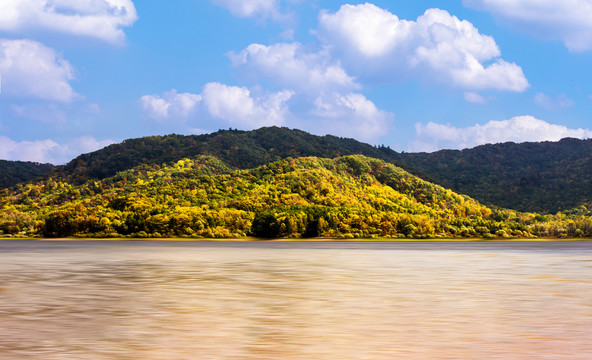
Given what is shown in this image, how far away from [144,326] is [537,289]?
2457cm

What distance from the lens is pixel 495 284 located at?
3859 cm

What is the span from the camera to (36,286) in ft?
118

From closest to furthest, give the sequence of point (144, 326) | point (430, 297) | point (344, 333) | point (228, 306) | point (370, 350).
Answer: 1. point (370, 350)
2. point (344, 333)
3. point (144, 326)
4. point (228, 306)
5. point (430, 297)

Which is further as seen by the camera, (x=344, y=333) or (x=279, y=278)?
(x=279, y=278)

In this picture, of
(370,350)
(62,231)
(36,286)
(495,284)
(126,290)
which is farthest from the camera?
(62,231)

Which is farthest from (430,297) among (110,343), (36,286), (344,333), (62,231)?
(62,231)

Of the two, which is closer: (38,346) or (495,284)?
(38,346)

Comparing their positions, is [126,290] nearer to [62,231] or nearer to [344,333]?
[344,333]

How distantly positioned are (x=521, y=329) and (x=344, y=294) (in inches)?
516

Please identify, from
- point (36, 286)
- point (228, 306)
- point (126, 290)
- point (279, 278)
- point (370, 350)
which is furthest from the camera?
point (279, 278)

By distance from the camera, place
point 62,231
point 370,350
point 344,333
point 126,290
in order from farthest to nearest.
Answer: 1. point 62,231
2. point 126,290
3. point 344,333
4. point 370,350

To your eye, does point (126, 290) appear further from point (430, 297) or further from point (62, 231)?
point (62, 231)

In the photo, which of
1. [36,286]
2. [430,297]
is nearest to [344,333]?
[430,297]

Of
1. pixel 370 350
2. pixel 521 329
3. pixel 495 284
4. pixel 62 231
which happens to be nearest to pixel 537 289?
pixel 495 284
